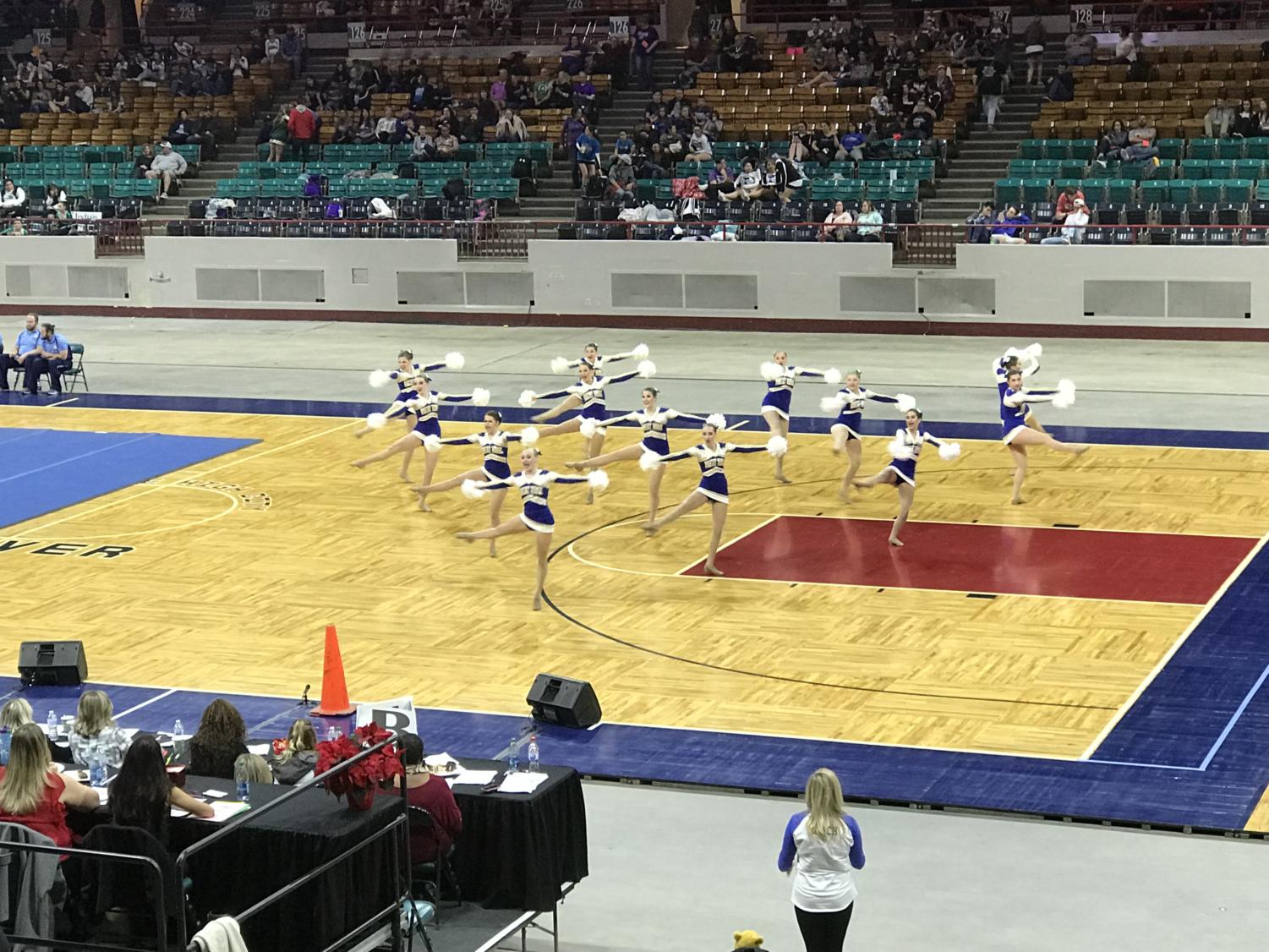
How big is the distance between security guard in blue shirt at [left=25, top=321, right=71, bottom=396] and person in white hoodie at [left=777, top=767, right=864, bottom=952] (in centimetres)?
2222

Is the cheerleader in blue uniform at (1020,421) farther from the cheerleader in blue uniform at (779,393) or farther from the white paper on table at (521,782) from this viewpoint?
the white paper on table at (521,782)

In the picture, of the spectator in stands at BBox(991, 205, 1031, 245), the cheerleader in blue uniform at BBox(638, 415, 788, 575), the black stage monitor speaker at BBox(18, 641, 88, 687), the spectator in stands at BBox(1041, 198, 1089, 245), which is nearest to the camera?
the black stage monitor speaker at BBox(18, 641, 88, 687)

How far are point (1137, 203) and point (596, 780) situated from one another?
21.6 m

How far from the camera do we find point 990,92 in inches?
1433

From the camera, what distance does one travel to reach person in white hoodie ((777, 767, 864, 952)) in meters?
9.15

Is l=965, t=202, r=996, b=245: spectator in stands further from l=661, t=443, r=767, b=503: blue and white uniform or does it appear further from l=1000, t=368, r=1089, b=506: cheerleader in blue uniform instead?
l=661, t=443, r=767, b=503: blue and white uniform

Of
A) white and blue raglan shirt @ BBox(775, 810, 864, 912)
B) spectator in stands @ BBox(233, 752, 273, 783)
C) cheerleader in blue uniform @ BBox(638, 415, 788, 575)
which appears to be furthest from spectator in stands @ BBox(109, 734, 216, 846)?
cheerleader in blue uniform @ BBox(638, 415, 788, 575)

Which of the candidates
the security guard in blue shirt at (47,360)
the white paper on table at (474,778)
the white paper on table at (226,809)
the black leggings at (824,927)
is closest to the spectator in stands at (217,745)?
the white paper on table at (226,809)

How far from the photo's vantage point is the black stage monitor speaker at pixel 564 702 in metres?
13.8

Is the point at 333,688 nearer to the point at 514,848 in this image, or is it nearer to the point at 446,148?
the point at 514,848

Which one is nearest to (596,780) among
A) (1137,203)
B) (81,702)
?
(81,702)

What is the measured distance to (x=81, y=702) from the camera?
1085 cm

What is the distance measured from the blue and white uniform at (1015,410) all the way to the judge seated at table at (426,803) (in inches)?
460

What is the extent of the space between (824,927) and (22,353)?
22734 mm
